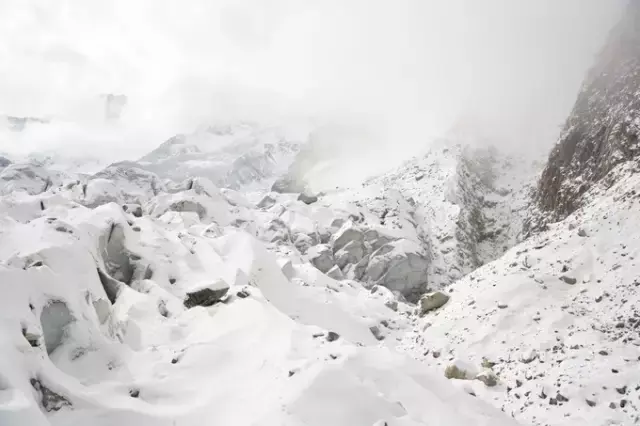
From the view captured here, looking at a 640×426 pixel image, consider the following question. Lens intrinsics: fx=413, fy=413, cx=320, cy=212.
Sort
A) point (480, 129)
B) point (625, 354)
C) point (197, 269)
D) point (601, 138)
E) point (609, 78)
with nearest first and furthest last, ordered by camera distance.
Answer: point (625, 354) → point (197, 269) → point (601, 138) → point (609, 78) → point (480, 129)

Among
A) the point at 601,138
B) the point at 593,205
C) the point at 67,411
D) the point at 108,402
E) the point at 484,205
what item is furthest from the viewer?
the point at 484,205

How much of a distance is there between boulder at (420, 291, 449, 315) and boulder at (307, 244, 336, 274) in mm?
27305

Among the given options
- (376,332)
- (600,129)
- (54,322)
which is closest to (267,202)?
(600,129)

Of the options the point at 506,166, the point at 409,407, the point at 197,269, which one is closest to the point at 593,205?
the point at 409,407

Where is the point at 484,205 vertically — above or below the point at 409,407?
below

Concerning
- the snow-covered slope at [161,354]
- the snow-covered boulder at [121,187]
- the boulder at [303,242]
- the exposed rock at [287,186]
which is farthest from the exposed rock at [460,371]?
the exposed rock at [287,186]

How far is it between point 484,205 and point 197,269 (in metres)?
59.0

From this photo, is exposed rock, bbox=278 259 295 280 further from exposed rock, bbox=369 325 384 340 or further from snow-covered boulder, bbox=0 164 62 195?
snow-covered boulder, bbox=0 164 62 195

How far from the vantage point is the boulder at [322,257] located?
178 feet

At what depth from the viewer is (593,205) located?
28250 mm

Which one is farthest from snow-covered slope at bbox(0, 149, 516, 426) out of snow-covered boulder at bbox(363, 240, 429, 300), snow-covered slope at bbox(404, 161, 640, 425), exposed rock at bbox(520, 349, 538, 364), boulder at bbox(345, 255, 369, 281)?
boulder at bbox(345, 255, 369, 281)

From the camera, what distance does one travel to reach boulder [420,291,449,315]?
26438 millimetres

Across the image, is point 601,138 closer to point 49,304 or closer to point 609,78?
point 609,78

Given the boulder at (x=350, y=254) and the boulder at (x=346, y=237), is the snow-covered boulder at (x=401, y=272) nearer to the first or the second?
the boulder at (x=350, y=254)
